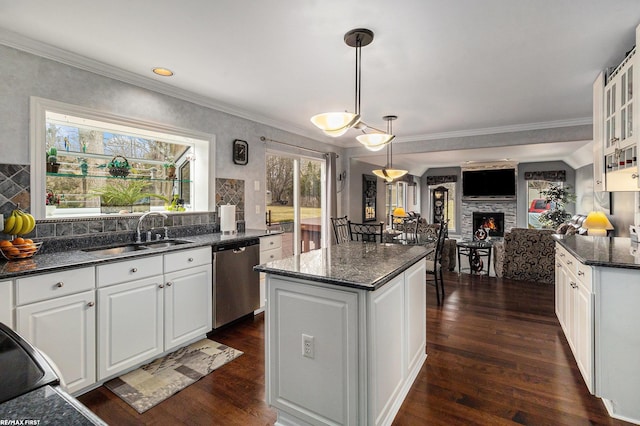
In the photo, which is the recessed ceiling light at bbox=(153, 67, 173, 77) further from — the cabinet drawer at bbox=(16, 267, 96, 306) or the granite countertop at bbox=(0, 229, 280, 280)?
the cabinet drawer at bbox=(16, 267, 96, 306)

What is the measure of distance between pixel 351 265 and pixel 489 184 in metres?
9.19

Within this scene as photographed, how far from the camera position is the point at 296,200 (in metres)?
5.29

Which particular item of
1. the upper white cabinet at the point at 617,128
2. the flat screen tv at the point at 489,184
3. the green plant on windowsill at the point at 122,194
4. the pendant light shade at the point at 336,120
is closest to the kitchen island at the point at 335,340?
the pendant light shade at the point at 336,120

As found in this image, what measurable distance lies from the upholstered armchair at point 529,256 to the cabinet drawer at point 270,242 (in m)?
3.66

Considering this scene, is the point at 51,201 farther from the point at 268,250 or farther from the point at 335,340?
the point at 335,340

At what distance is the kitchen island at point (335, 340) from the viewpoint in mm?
1679

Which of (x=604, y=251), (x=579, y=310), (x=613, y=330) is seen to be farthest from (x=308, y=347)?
(x=604, y=251)

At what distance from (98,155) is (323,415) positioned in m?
2.88

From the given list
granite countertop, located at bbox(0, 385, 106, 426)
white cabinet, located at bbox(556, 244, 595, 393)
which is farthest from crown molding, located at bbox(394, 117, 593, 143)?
granite countertop, located at bbox(0, 385, 106, 426)

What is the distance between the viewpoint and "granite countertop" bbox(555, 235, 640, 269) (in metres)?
2.01

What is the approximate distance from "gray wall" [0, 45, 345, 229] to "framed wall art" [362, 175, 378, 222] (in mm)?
3052

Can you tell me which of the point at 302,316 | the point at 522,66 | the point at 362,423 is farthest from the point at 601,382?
the point at 522,66

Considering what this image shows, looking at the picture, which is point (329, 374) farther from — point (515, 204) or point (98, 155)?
point (515, 204)

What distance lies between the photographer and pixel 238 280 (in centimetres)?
A: 337
